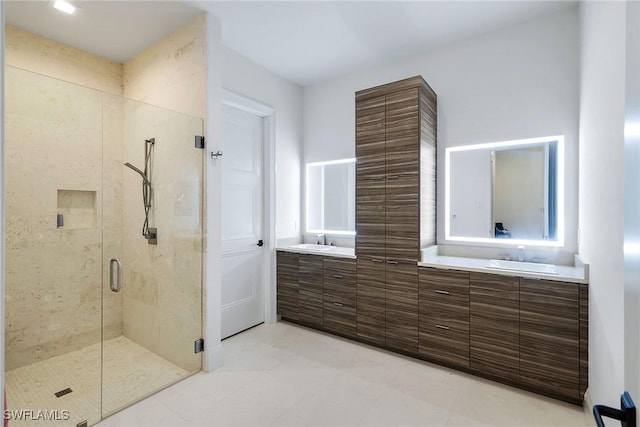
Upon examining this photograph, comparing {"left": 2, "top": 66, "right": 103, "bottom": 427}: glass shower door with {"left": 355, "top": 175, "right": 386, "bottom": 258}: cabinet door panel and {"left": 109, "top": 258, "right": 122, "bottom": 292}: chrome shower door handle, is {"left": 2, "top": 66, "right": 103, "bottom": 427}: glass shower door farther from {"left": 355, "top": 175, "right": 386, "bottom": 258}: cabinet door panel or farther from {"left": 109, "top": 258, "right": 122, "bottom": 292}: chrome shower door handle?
{"left": 355, "top": 175, "right": 386, "bottom": 258}: cabinet door panel

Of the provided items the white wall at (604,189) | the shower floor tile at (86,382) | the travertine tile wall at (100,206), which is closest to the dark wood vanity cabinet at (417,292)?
the white wall at (604,189)

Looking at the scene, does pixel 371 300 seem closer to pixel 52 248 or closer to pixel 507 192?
pixel 507 192

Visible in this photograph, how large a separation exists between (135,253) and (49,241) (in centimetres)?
59

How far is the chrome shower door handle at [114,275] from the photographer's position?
2402 millimetres

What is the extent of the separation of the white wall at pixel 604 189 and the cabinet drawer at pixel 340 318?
181cm

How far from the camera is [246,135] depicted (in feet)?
11.2

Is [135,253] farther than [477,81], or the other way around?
[477,81]

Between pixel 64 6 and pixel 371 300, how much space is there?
354 centimetres

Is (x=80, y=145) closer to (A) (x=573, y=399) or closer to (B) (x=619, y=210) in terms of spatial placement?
(B) (x=619, y=210)

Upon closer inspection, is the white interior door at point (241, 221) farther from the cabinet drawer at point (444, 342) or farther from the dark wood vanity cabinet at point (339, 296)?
the cabinet drawer at point (444, 342)

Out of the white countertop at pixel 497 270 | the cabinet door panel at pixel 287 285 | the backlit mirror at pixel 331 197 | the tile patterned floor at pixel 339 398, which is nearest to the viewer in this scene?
the tile patterned floor at pixel 339 398

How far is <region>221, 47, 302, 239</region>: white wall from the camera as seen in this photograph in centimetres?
329

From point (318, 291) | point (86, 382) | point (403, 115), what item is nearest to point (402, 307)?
point (318, 291)

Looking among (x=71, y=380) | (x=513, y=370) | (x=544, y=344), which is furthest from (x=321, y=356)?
(x=71, y=380)
